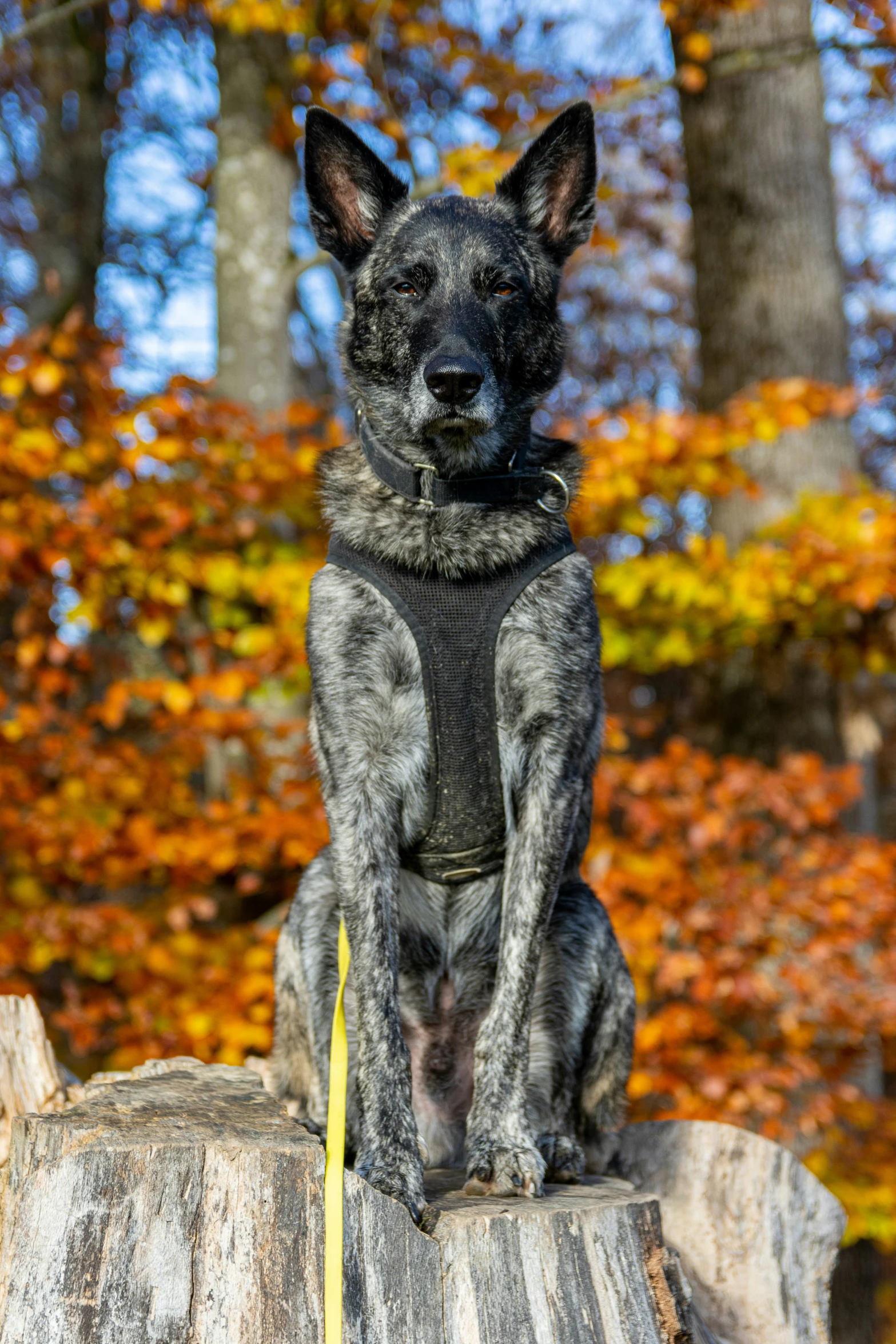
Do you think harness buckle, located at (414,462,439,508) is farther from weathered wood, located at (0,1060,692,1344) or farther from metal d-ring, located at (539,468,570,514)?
weathered wood, located at (0,1060,692,1344)

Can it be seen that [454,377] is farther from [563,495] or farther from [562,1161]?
[562,1161]

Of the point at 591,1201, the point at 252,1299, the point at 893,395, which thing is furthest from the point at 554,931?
the point at 893,395

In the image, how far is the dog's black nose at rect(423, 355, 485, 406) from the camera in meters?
2.56

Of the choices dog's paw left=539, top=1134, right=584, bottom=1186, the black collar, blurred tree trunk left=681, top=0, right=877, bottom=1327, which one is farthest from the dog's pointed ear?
blurred tree trunk left=681, top=0, right=877, bottom=1327

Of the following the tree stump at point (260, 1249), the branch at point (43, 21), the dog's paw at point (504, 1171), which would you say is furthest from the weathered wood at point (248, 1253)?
the branch at point (43, 21)

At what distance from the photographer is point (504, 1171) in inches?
95.0

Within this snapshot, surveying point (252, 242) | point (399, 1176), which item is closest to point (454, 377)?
point (399, 1176)

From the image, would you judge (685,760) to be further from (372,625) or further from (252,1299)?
(252,1299)

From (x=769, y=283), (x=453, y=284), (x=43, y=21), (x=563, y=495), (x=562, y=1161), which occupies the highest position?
(x=43, y=21)

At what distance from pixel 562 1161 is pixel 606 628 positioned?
3.54 metres

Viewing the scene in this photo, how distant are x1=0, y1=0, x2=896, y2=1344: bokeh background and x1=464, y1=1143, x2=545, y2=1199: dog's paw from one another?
2.62 metres

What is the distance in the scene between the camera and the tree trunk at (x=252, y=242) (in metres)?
6.71

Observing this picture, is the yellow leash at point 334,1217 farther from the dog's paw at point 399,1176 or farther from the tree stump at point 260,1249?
the dog's paw at point 399,1176

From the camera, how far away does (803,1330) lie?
306cm
